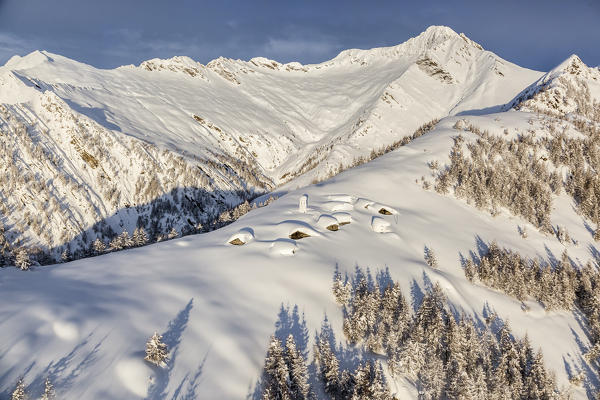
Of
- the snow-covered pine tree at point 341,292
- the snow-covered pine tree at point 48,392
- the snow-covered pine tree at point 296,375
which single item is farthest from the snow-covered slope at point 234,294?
the snow-covered pine tree at point 296,375

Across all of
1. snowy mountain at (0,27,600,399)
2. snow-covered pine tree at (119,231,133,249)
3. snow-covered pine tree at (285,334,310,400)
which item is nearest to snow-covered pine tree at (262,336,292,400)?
snowy mountain at (0,27,600,399)

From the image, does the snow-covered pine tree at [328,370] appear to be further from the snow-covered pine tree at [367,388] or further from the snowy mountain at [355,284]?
the snow-covered pine tree at [367,388]

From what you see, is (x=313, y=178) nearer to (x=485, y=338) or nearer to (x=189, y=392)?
(x=485, y=338)

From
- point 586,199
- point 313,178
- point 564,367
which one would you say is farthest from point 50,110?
point 586,199

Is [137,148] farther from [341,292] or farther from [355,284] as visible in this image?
[341,292]

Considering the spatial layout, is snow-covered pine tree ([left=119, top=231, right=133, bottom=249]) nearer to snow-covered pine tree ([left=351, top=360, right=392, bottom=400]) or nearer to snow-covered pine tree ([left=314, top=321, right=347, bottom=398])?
snow-covered pine tree ([left=314, top=321, right=347, bottom=398])

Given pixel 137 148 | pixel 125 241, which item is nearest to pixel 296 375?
pixel 125 241
